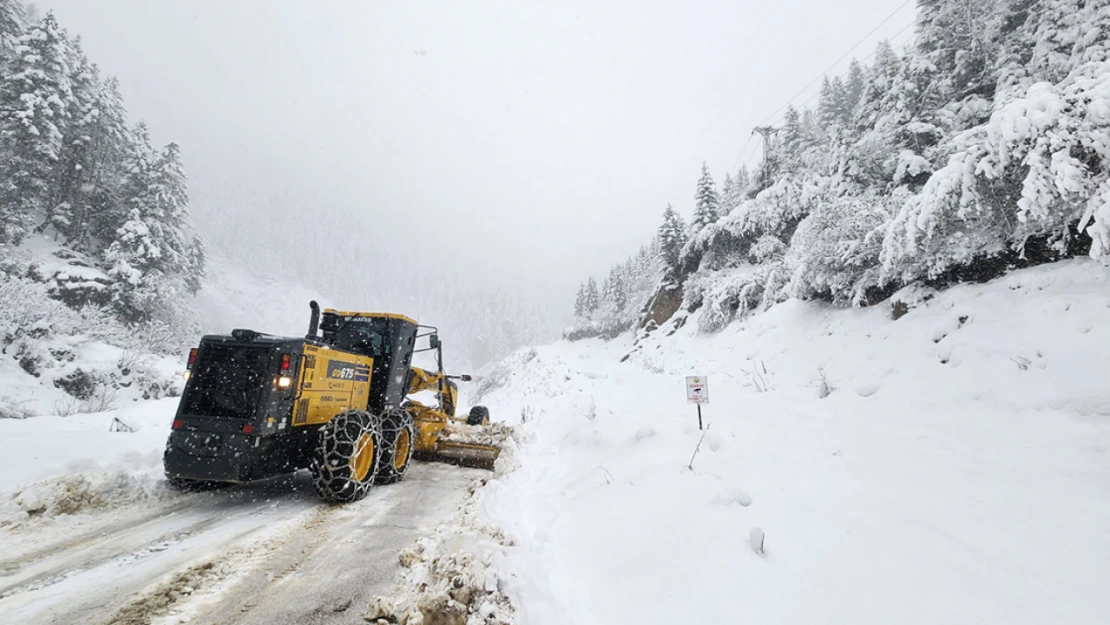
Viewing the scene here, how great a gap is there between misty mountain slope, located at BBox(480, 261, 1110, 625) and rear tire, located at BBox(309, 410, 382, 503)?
1.88 m

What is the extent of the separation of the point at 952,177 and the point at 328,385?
9.72 m

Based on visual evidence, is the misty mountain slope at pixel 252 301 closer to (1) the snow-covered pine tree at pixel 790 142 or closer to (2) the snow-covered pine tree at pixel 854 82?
(1) the snow-covered pine tree at pixel 790 142

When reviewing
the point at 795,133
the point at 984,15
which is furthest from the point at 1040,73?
the point at 795,133

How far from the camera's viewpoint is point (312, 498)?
596cm

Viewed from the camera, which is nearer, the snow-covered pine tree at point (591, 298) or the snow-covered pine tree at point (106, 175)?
the snow-covered pine tree at point (106, 175)

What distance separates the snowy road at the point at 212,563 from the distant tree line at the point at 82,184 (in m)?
25.3

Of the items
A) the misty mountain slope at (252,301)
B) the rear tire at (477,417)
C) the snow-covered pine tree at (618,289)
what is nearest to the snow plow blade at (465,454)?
the rear tire at (477,417)

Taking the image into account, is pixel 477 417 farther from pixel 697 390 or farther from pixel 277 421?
pixel 697 390

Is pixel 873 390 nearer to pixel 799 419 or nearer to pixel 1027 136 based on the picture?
pixel 799 419

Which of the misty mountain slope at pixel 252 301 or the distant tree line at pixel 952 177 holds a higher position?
the misty mountain slope at pixel 252 301

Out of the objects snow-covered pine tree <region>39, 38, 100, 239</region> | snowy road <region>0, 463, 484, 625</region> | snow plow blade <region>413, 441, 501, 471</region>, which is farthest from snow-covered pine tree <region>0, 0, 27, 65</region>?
snowy road <region>0, 463, 484, 625</region>

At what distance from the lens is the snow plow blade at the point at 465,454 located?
27.6 ft

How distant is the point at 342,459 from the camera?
550 cm

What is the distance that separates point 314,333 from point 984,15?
81.3 feet
